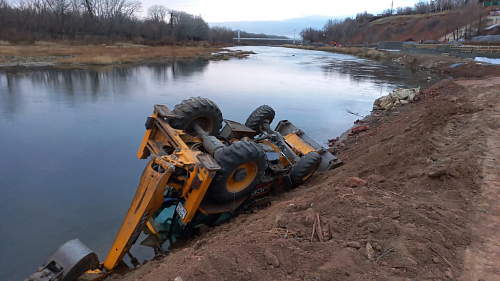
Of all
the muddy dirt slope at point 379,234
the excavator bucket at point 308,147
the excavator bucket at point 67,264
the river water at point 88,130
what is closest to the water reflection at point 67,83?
the river water at point 88,130

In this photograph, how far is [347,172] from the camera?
5.97 meters

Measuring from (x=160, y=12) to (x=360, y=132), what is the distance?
3825 inches

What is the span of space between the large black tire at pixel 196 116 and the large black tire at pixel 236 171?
1.26 metres

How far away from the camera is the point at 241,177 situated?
4.83 metres

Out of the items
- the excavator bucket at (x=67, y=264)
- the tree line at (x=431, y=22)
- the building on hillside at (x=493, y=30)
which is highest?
the tree line at (x=431, y=22)

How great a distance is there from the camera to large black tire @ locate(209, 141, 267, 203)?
14.9 ft

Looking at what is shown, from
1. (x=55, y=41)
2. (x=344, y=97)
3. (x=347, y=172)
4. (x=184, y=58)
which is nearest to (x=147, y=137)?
(x=347, y=172)

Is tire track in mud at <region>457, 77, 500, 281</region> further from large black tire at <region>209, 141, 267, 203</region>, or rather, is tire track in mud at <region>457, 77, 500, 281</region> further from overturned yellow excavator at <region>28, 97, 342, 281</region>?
large black tire at <region>209, 141, 267, 203</region>

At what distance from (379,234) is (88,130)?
376 inches

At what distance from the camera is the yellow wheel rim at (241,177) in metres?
4.75

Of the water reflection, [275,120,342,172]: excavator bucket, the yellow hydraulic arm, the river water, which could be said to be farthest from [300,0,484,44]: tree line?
the yellow hydraulic arm

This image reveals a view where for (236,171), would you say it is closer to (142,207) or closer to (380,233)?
(142,207)

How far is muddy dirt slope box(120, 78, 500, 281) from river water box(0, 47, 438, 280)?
214cm

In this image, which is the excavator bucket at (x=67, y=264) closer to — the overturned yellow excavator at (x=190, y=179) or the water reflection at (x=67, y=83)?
the overturned yellow excavator at (x=190, y=179)
